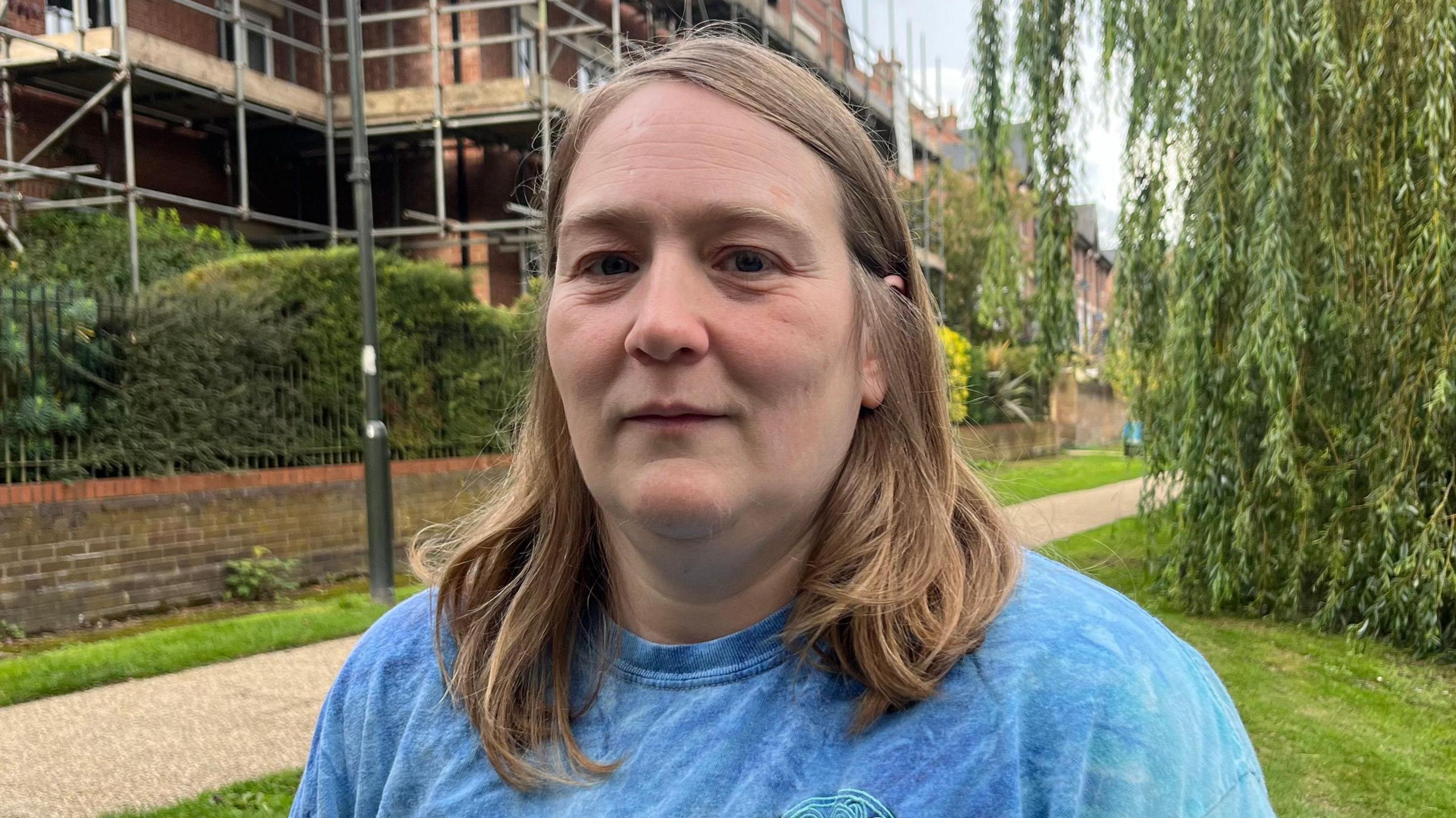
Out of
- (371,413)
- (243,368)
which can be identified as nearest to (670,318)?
(371,413)

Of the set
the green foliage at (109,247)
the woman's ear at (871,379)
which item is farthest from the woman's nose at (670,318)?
the green foliage at (109,247)

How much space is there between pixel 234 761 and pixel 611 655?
12.6 feet

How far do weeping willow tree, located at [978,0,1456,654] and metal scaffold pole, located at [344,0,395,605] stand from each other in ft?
18.2

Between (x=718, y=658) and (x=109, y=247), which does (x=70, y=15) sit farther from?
(x=718, y=658)

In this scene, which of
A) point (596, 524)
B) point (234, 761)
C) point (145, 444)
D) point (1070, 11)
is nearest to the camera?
point (596, 524)

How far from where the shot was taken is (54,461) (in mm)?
8258

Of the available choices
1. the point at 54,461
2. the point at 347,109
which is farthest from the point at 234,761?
the point at 347,109

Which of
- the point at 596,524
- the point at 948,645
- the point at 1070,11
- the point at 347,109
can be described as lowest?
the point at 948,645

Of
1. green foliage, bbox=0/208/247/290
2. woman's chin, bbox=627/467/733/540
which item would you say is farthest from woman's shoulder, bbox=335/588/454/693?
green foliage, bbox=0/208/247/290

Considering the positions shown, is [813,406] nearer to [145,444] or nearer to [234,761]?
[234,761]

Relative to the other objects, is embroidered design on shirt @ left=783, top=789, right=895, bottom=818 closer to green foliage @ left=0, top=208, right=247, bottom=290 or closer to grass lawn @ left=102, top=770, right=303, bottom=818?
grass lawn @ left=102, top=770, right=303, bottom=818

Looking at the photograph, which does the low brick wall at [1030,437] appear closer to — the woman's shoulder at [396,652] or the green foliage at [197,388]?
the green foliage at [197,388]

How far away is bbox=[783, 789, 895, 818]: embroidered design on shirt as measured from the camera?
1.08 m

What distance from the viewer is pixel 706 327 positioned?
120 cm
